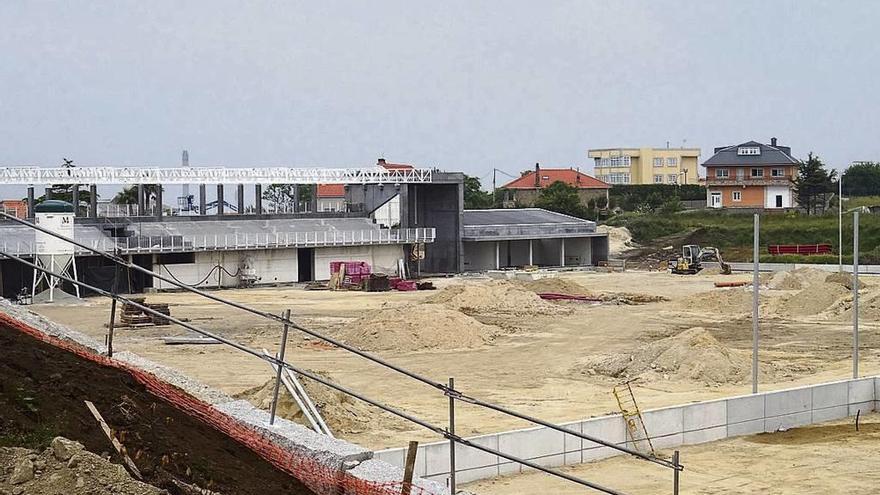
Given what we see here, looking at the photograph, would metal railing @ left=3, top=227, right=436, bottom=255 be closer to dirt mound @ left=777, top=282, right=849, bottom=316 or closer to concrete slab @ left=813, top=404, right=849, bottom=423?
dirt mound @ left=777, top=282, right=849, bottom=316

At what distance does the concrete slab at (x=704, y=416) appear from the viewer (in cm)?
1852

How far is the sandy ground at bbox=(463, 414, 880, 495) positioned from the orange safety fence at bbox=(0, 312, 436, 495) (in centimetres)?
648

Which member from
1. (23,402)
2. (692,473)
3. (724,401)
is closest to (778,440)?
(724,401)

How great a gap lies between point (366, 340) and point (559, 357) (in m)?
5.77

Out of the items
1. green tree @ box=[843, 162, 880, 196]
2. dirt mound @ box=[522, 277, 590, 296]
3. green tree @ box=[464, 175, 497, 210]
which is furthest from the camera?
green tree @ box=[843, 162, 880, 196]

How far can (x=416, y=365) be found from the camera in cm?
2950

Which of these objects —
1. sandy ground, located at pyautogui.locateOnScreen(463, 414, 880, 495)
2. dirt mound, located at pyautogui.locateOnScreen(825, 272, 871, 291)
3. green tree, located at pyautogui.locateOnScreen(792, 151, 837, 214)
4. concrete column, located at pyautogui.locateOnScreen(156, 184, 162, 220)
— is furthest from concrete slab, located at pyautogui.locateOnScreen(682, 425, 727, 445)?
green tree, located at pyautogui.locateOnScreen(792, 151, 837, 214)

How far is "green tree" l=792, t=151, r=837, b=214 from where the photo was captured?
87250 mm

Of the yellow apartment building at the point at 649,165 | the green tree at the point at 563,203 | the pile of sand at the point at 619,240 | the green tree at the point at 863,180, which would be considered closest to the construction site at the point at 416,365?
the pile of sand at the point at 619,240

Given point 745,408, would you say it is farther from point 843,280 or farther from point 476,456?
point 843,280

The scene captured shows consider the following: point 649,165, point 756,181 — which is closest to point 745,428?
point 756,181

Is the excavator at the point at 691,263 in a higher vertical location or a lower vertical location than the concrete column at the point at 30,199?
lower

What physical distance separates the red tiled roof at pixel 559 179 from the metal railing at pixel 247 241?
167ft

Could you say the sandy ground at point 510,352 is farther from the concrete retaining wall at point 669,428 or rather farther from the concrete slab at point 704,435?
the concrete slab at point 704,435
